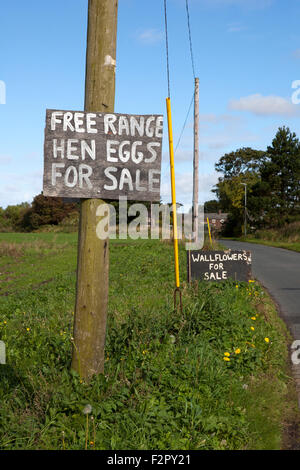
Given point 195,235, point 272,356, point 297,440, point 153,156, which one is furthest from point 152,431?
point 195,235

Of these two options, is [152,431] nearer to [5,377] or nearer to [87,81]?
[5,377]

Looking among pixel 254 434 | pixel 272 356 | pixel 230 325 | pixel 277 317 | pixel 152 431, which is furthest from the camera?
pixel 277 317

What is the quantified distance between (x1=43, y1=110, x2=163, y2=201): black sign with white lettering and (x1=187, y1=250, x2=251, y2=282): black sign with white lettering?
16.0 feet

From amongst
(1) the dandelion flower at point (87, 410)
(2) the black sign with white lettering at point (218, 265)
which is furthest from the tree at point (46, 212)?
(1) the dandelion flower at point (87, 410)

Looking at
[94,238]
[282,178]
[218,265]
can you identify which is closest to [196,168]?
[218,265]

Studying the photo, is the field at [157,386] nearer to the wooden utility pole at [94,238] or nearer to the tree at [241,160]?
the wooden utility pole at [94,238]

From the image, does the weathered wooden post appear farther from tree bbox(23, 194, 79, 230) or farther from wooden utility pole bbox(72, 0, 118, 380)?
tree bbox(23, 194, 79, 230)

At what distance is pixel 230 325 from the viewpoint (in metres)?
6.33

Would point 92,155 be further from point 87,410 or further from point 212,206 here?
point 212,206

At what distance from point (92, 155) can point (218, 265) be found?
5443 mm

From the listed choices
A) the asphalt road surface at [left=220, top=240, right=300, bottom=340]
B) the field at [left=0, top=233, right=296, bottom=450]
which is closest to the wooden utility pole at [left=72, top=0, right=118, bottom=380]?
the field at [left=0, top=233, right=296, bottom=450]

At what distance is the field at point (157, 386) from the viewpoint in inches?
145

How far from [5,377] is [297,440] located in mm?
2844

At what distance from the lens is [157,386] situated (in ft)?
14.5
